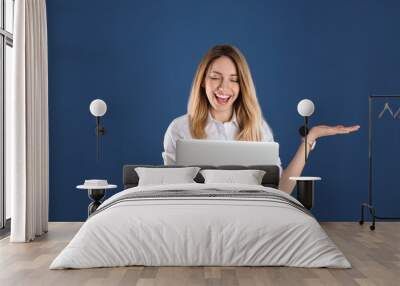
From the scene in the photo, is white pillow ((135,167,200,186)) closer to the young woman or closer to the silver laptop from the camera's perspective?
the silver laptop

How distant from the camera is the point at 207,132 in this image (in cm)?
718

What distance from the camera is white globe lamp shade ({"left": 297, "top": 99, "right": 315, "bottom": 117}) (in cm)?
699

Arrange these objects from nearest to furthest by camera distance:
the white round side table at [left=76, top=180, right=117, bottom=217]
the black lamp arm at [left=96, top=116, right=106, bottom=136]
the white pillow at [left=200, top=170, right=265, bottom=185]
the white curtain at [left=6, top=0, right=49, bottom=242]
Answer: the white curtain at [left=6, top=0, right=49, bottom=242] < the white pillow at [left=200, top=170, right=265, bottom=185] < the white round side table at [left=76, top=180, right=117, bottom=217] < the black lamp arm at [left=96, top=116, right=106, bottom=136]

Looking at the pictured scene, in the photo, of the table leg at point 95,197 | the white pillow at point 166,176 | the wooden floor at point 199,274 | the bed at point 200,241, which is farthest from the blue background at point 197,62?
the bed at point 200,241

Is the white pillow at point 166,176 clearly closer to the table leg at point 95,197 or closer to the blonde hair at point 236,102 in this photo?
the table leg at point 95,197

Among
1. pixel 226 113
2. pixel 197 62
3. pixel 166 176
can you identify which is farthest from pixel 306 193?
pixel 197 62

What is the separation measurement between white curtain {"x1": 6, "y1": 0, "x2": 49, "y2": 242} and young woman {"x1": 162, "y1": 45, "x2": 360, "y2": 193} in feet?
5.12

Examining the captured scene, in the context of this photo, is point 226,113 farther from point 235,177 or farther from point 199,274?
point 199,274

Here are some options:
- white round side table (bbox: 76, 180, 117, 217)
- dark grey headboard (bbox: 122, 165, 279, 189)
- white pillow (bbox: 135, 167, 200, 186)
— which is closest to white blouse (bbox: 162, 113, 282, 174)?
dark grey headboard (bbox: 122, 165, 279, 189)

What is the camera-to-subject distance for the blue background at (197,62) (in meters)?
7.27

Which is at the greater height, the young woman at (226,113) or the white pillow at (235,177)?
the young woman at (226,113)

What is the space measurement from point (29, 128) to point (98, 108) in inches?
45.4

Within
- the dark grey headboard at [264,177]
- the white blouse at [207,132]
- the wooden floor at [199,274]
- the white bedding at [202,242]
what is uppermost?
the white blouse at [207,132]

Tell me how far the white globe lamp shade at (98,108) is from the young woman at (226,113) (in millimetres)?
814
